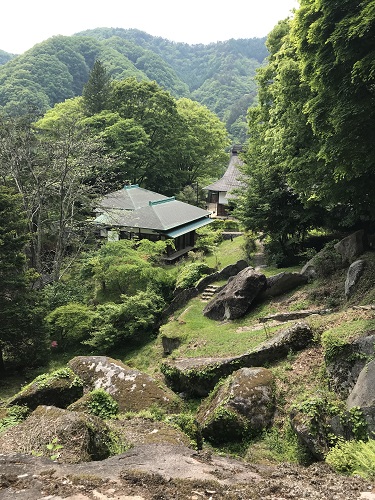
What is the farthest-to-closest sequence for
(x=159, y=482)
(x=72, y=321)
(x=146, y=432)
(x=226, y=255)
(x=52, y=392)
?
(x=226, y=255)
(x=72, y=321)
(x=52, y=392)
(x=146, y=432)
(x=159, y=482)

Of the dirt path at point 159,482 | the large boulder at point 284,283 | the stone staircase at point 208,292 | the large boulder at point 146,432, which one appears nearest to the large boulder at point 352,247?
the large boulder at point 284,283

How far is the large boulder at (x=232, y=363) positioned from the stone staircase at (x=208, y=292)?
8.45 m

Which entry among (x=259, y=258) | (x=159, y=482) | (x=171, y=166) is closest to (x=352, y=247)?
(x=259, y=258)

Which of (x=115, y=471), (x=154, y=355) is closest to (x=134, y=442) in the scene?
Answer: (x=115, y=471)

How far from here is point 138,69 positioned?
112000mm

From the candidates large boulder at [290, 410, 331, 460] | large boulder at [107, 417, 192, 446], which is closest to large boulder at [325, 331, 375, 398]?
large boulder at [290, 410, 331, 460]

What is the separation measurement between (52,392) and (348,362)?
6.86m

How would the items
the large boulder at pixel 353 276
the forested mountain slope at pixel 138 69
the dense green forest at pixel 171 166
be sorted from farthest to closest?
the forested mountain slope at pixel 138 69
the large boulder at pixel 353 276
the dense green forest at pixel 171 166

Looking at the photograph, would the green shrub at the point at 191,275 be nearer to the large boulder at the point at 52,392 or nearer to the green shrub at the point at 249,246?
the green shrub at the point at 249,246

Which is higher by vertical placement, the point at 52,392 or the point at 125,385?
the point at 52,392

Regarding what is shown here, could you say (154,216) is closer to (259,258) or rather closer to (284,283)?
(259,258)

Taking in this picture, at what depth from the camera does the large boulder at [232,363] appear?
35.8ft

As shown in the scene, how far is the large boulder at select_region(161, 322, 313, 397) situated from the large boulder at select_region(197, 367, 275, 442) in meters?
1.25

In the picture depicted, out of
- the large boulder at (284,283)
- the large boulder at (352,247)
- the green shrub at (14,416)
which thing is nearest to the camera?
the green shrub at (14,416)
